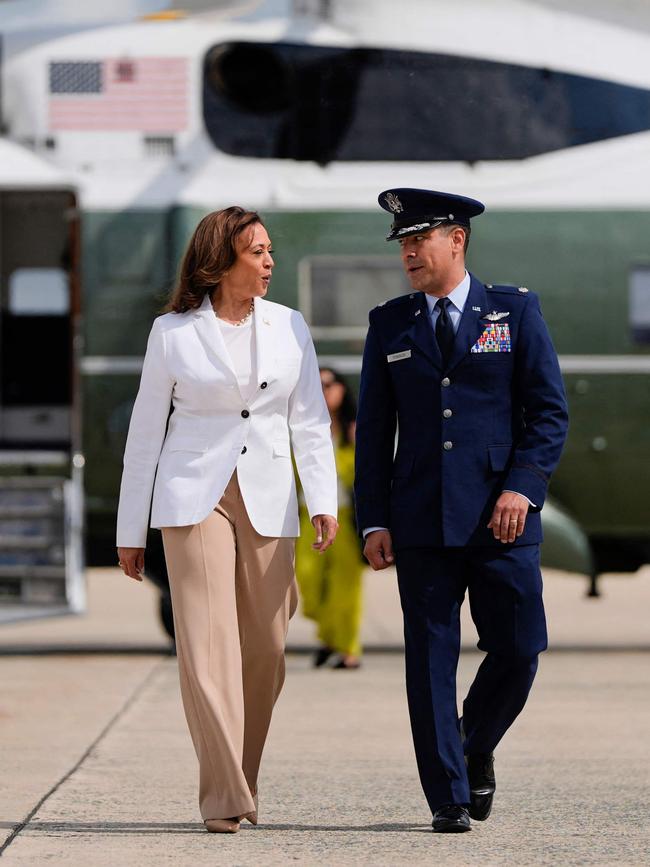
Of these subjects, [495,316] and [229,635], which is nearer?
[229,635]

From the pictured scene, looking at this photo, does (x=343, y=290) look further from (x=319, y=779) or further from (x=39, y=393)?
(x=319, y=779)

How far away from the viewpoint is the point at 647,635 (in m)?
14.1

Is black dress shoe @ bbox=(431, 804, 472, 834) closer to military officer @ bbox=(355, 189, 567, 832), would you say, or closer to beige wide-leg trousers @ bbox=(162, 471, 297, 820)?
military officer @ bbox=(355, 189, 567, 832)

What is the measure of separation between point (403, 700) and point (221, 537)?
3725 millimetres

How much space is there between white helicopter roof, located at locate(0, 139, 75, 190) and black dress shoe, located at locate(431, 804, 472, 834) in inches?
257

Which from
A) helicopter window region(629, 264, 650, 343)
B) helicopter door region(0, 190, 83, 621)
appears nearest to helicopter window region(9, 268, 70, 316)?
helicopter door region(0, 190, 83, 621)

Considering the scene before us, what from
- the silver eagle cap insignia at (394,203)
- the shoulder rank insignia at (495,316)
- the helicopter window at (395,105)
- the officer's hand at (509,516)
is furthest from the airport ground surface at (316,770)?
the helicopter window at (395,105)

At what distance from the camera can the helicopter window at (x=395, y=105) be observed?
11.6m

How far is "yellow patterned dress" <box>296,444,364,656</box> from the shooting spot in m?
11.0

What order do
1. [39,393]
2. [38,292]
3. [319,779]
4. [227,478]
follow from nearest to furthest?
1. [227,478]
2. [319,779]
3. [38,292]
4. [39,393]

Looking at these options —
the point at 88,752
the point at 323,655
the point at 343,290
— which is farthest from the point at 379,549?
the point at 343,290

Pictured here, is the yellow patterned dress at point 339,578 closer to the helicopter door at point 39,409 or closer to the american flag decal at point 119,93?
the helicopter door at point 39,409

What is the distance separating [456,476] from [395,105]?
6.11 metres

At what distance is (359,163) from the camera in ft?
38.4
